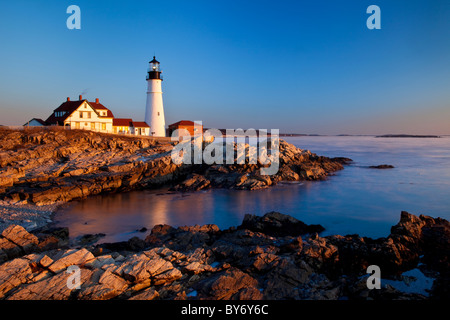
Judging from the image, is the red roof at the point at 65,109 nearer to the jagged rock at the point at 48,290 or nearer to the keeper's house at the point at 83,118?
the keeper's house at the point at 83,118

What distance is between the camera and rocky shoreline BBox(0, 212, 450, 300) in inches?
215

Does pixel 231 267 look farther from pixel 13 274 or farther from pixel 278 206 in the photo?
pixel 278 206

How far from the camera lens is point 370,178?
22922 mm

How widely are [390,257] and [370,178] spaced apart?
683 inches

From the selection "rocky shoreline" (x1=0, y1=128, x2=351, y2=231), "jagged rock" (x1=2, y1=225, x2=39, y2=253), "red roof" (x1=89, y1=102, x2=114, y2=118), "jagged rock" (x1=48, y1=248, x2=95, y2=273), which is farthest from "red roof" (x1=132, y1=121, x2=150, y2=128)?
"jagged rock" (x1=48, y1=248, x2=95, y2=273)

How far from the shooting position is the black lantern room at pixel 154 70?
30109 mm

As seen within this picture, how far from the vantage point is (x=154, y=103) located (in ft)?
100

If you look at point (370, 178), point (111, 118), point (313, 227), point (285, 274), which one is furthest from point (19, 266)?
point (111, 118)

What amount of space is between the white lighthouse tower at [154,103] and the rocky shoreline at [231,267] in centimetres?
2349

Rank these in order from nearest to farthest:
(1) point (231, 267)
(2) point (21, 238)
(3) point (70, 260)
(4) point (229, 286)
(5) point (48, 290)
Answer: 1. (5) point (48, 290)
2. (4) point (229, 286)
3. (3) point (70, 260)
4. (1) point (231, 267)
5. (2) point (21, 238)

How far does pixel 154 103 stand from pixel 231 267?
26.6 metres

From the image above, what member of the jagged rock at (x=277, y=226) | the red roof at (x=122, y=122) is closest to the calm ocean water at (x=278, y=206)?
the jagged rock at (x=277, y=226)

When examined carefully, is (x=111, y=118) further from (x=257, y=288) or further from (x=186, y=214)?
(x=257, y=288)

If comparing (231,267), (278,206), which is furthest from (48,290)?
(278,206)
